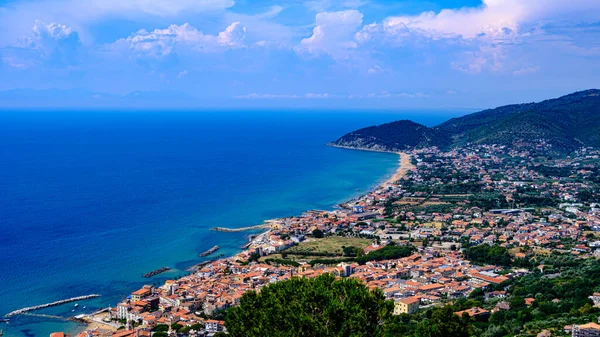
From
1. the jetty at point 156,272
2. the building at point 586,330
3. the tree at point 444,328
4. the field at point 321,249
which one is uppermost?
the tree at point 444,328

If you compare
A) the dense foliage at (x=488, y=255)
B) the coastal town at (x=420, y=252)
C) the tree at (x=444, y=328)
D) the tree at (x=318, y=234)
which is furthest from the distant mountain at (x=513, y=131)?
the tree at (x=444, y=328)

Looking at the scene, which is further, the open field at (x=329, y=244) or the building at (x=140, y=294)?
the open field at (x=329, y=244)

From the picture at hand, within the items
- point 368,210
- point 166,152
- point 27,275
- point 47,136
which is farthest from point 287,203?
point 47,136

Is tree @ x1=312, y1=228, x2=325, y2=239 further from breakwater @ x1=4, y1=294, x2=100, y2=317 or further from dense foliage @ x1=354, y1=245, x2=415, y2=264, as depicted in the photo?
breakwater @ x1=4, y1=294, x2=100, y2=317

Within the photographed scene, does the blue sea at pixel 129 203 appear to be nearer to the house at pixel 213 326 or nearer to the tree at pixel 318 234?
the tree at pixel 318 234

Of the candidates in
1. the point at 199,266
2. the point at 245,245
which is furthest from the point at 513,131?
the point at 199,266

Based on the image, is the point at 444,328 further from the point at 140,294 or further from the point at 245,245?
the point at 245,245
